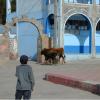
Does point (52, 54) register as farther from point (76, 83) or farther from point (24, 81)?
point (24, 81)

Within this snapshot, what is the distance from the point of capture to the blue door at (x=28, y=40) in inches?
1773

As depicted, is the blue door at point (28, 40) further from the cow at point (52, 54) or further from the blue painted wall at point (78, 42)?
the cow at point (52, 54)

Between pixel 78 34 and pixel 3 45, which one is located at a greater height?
pixel 78 34

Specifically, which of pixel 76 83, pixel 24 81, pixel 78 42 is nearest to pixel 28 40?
pixel 78 42

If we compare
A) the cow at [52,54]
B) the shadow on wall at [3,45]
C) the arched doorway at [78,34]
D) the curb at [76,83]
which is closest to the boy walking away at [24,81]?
the curb at [76,83]

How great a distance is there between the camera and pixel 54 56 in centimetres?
3450

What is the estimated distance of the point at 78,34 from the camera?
42.8 m

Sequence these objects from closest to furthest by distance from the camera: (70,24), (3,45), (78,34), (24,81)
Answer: (24,81) → (3,45) → (70,24) → (78,34)

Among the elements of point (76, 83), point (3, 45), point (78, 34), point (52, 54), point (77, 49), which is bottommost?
point (76, 83)

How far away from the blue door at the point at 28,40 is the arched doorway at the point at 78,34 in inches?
155

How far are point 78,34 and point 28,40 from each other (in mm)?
6347

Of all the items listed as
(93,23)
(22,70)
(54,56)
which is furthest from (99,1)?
(22,70)

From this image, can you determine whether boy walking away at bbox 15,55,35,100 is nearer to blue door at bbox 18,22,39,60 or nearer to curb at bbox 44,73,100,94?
curb at bbox 44,73,100,94

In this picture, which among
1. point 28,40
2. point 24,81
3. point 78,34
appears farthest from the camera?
point 28,40
